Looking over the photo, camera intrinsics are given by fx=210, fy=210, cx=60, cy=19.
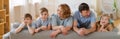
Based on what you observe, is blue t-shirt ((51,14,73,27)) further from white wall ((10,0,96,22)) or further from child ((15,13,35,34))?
white wall ((10,0,96,22))

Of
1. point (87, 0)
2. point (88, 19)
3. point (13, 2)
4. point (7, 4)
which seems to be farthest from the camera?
point (87, 0)

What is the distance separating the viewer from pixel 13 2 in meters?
4.08

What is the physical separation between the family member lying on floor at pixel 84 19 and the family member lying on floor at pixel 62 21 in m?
0.07

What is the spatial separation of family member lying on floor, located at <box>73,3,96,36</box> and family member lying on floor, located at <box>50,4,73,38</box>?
0.07 metres

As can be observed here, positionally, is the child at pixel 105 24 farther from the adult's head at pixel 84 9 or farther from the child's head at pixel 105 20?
the adult's head at pixel 84 9

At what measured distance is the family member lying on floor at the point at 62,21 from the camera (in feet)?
6.71

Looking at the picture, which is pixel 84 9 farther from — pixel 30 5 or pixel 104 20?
pixel 30 5

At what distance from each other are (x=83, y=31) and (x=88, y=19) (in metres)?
0.19

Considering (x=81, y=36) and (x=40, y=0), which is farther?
(x=40, y=0)

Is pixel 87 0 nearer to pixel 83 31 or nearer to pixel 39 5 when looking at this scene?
pixel 39 5

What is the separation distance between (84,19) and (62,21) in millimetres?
225

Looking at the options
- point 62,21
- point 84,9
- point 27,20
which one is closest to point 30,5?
point 27,20

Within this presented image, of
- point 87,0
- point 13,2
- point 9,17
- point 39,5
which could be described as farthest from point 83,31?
point 87,0

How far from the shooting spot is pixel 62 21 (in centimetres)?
213
